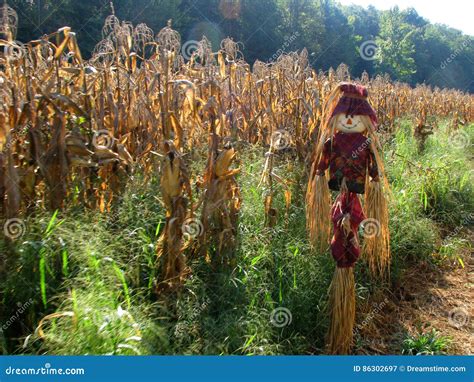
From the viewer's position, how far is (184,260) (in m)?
2.70

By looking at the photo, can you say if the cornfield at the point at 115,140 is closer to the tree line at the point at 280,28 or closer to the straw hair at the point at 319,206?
the straw hair at the point at 319,206

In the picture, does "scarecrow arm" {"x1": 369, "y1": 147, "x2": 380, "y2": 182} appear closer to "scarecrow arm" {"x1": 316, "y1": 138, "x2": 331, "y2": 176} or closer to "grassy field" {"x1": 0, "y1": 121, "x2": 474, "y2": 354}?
"scarecrow arm" {"x1": 316, "y1": 138, "x2": 331, "y2": 176}

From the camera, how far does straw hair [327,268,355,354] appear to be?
258 cm

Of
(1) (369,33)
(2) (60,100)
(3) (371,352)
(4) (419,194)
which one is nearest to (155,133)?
(2) (60,100)

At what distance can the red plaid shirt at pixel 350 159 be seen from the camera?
8.34 feet

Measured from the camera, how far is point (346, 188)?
8.55 ft
